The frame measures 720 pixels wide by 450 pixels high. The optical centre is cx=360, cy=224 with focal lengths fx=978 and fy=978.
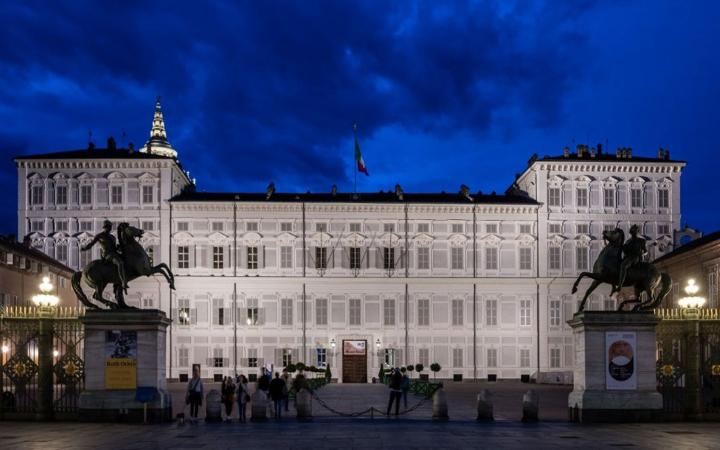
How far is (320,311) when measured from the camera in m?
72.7

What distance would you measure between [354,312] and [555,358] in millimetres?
15439

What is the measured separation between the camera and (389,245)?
7369 centimetres

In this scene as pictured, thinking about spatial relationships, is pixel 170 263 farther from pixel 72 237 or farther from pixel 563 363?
pixel 563 363

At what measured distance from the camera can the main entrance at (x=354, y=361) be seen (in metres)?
72.0

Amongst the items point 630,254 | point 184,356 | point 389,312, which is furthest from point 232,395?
point 389,312

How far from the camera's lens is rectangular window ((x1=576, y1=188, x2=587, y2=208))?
74.7 metres

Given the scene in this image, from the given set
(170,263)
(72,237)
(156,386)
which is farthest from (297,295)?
(156,386)

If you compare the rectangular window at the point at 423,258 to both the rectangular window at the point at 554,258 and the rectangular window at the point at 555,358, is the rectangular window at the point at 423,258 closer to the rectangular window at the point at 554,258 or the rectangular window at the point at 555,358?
the rectangular window at the point at 554,258

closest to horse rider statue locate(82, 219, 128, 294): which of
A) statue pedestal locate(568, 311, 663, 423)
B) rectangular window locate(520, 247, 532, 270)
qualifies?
statue pedestal locate(568, 311, 663, 423)

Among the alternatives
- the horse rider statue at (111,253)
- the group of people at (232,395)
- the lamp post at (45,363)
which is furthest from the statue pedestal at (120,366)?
the group of people at (232,395)

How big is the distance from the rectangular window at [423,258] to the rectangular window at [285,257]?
31.8 ft

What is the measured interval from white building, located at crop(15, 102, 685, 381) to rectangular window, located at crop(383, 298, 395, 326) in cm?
15

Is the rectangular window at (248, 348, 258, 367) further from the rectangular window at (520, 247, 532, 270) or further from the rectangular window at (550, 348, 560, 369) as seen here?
the rectangular window at (550, 348, 560, 369)

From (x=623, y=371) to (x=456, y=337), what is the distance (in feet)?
150
